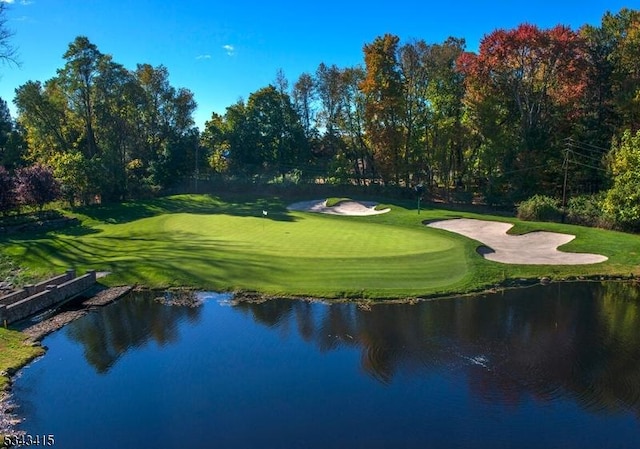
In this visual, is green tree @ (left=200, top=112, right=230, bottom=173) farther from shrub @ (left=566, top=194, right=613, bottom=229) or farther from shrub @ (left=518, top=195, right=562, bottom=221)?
shrub @ (left=566, top=194, right=613, bottom=229)

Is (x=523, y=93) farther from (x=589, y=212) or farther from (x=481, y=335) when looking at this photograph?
(x=481, y=335)

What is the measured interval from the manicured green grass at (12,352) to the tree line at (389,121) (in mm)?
32812

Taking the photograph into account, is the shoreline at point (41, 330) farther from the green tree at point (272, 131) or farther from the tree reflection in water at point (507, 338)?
the green tree at point (272, 131)

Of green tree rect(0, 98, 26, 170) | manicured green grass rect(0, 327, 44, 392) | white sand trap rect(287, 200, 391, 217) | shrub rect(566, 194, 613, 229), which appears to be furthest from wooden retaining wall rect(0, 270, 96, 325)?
green tree rect(0, 98, 26, 170)

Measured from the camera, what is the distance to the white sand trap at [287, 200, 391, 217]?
41531mm

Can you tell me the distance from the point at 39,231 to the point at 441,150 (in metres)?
39.4

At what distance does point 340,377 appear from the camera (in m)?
12.4

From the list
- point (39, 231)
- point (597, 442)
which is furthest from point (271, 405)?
point (39, 231)

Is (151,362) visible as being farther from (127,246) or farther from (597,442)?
(127,246)

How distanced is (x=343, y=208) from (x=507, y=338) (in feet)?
96.0

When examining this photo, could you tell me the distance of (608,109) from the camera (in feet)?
150

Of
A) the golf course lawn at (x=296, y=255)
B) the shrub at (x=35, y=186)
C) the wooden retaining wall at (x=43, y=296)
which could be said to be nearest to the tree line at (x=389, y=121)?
the shrub at (x=35, y=186)

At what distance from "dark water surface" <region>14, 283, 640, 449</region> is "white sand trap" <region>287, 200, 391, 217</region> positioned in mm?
23238

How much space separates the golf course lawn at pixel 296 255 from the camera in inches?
814
